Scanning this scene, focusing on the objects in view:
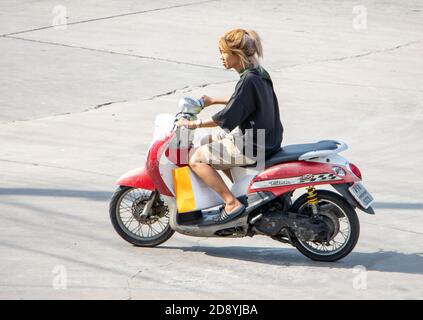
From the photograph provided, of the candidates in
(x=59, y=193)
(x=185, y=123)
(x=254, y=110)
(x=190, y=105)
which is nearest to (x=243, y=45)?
(x=254, y=110)

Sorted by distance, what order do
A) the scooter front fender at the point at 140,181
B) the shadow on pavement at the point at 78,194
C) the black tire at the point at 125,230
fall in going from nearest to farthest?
the scooter front fender at the point at 140,181 → the black tire at the point at 125,230 → the shadow on pavement at the point at 78,194

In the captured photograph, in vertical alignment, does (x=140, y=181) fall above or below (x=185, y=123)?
below

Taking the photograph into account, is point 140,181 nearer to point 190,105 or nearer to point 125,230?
point 125,230

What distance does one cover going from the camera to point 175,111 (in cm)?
1282

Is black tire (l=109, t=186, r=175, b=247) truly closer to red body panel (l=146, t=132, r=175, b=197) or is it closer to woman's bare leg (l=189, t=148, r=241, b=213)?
red body panel (l=146, t=132, r=175, b=197)

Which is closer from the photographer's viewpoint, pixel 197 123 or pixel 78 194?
pixel 197 123

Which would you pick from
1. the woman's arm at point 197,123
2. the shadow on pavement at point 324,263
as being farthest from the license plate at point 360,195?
the woman's arm at point 197,123

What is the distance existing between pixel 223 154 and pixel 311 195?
2.35 ft

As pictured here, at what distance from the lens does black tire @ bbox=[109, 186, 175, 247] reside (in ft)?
27.5

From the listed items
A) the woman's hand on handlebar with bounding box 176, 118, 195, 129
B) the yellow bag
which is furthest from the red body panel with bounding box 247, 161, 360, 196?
the woman's hand on handlebar with bounding box 176, 118, 195, 129

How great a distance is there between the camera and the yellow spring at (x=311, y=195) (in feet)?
26.0

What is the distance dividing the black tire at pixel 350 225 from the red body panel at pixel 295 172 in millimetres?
139

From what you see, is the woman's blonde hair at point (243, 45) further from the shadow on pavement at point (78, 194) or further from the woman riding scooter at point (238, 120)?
the shadow on pavement at point (78, 194)
